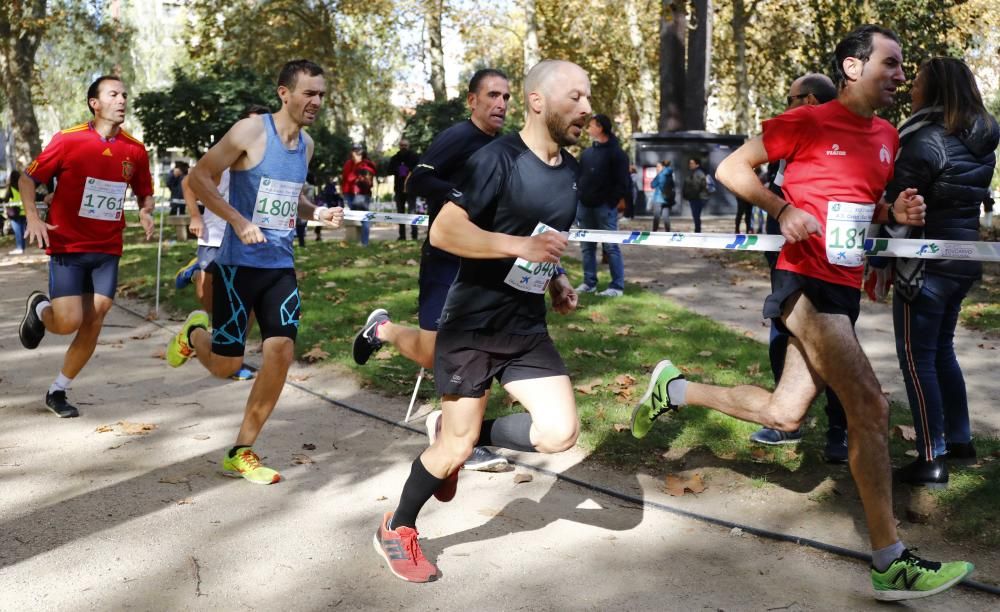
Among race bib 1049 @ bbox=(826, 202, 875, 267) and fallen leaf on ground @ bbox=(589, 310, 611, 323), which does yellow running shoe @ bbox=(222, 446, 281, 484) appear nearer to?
race bib 1049 @ bbox=(826, 202, 875, 267)

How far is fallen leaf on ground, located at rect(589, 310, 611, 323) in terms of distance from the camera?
1030cm

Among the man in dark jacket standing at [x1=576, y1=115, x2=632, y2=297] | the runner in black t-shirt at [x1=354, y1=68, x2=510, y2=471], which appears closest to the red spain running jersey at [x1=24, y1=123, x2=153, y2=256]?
the runner in black t-shirt at [x1=354, y1=68, x2=510, y2=471]

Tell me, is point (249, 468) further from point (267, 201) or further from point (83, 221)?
point (83, 221)

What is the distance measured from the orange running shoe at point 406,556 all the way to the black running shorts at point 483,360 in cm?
60

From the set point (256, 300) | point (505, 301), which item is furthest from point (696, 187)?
point (505, 301)

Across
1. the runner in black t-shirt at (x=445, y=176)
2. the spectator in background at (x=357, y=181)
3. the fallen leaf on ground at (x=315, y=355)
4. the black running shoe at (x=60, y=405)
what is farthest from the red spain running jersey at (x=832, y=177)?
the spectator in background at (x=357, y=181)

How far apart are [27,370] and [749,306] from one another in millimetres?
7579

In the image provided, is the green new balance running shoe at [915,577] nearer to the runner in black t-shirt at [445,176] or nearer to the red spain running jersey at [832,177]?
the red spain running jersey at [832,177]

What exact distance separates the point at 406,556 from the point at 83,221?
3.88 metres

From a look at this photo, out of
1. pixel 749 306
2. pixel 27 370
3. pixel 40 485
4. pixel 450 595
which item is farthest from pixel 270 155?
pixel 749 306

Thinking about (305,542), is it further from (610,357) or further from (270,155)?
(610,357)

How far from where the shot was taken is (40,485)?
5391 mm

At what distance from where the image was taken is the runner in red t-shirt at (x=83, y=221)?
687cm

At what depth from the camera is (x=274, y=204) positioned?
5.64 m
